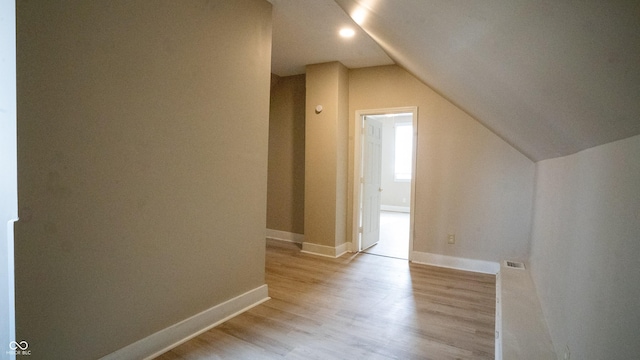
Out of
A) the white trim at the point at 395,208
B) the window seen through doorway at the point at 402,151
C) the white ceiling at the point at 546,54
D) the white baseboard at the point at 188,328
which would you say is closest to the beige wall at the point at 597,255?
the white ceiling at the point at 546,54

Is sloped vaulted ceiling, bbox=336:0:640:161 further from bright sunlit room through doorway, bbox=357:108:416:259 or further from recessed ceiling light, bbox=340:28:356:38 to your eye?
bright sunlit room through doorway, bbox=357:108:416:259

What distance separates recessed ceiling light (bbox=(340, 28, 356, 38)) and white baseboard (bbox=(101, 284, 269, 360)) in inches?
107

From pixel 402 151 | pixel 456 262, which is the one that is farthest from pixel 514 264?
pixel 402 151

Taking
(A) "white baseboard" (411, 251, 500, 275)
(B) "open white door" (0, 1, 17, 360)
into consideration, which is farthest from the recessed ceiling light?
(A) "white baseboard" (411, 251, 500, 275)

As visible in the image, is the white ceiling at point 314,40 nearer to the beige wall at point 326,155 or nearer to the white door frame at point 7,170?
the beige wall at point 326,155

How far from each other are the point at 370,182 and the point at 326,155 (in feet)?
3.04

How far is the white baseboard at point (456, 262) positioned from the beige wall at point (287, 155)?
6.35ft

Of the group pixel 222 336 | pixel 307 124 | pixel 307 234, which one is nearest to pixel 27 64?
pixel 222 336

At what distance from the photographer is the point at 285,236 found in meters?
5.22

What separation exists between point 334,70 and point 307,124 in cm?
84

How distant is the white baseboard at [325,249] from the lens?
4.29 m

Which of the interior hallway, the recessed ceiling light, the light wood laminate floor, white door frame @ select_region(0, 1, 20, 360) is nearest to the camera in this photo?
white door frame @ select_region(0, 1, 20, 360)

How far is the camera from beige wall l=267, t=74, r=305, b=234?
499cm

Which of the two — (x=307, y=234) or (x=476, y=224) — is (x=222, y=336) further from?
(x=476, y=224)
